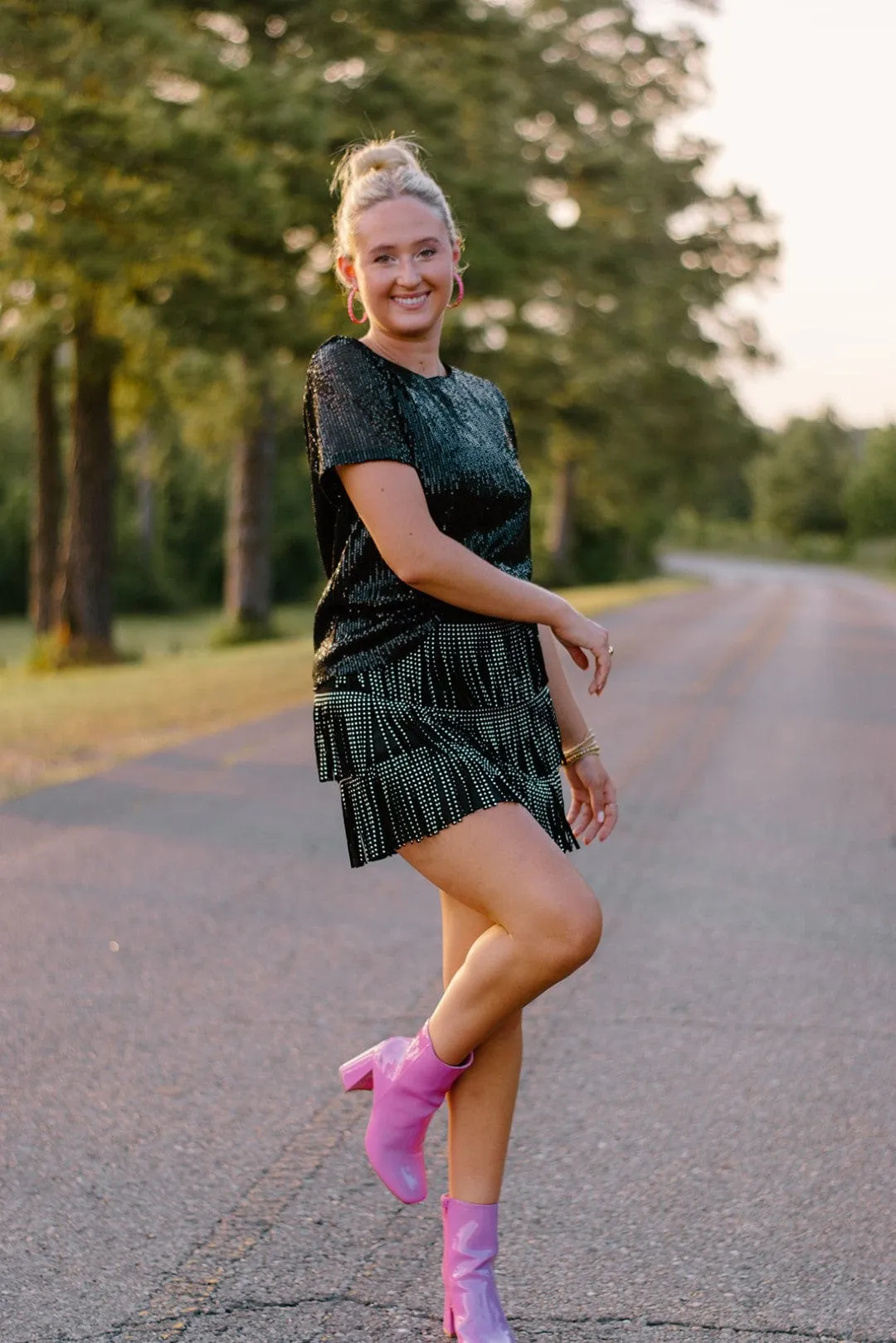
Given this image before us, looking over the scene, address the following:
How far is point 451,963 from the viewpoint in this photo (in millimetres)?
2932

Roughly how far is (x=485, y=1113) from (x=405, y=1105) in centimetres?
14

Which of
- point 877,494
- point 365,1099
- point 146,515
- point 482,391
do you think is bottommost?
point 365,1099

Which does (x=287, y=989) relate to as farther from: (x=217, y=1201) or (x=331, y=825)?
(x=331, y=825)

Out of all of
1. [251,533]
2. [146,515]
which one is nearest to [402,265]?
[251,533]

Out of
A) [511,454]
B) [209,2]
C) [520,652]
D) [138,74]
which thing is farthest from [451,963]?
[209,2]

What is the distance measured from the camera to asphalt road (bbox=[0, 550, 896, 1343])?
3053 millimetres

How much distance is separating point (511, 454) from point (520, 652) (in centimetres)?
35

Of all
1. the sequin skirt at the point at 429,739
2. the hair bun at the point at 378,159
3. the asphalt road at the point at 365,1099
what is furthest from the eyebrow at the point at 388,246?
the asphalt road at the point at 365,1099

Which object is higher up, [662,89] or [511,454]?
[662,89]

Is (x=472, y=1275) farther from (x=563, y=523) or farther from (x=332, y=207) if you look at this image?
(x=563, y=523)

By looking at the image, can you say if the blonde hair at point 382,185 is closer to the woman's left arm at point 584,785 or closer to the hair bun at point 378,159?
the hair bun at point 378,159

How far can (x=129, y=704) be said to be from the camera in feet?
45.9

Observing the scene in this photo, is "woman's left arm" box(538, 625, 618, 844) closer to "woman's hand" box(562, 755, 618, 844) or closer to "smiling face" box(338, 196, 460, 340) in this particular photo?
"woman's hand" box(562, 755, 618, 844)

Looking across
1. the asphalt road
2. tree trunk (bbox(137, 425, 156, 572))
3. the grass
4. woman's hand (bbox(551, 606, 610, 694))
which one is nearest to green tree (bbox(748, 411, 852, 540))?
tree trunk (bbox(137, 425, 156, 572))
